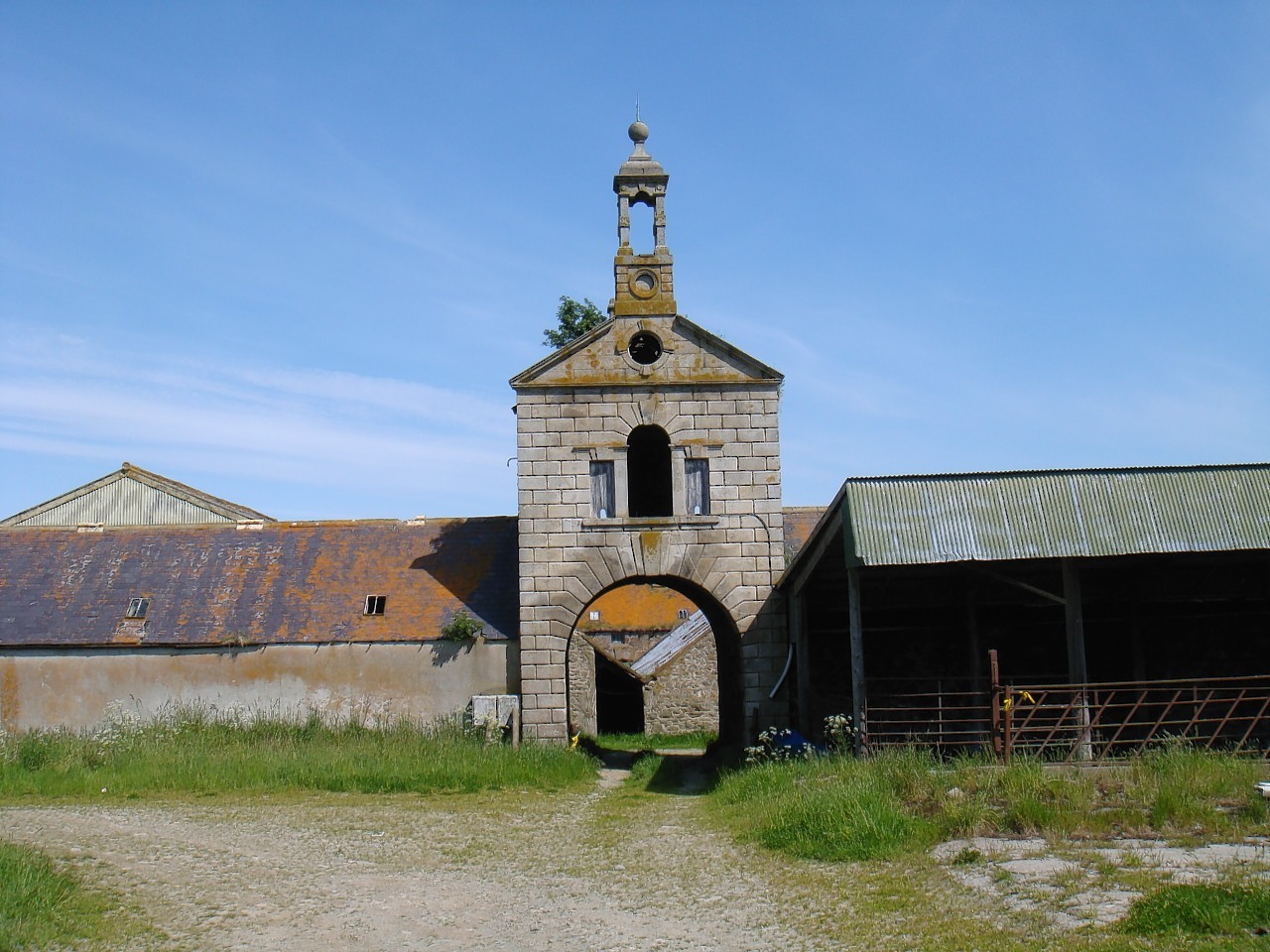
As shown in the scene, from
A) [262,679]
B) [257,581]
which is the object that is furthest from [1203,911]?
[257,581]

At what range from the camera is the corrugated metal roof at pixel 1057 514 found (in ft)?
46.6

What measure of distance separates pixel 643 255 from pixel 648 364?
188cm

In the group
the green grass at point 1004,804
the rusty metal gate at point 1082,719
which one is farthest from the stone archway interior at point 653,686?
the green grass at point 1004,804

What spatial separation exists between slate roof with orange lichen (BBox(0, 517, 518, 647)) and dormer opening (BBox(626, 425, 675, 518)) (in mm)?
2471

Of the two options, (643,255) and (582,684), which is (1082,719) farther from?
(582,684)

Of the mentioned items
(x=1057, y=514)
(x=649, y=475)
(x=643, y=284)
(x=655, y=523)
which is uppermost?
(x=643, y=284)

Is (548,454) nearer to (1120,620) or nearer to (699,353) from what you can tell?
(699,353)

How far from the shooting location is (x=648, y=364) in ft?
67.9

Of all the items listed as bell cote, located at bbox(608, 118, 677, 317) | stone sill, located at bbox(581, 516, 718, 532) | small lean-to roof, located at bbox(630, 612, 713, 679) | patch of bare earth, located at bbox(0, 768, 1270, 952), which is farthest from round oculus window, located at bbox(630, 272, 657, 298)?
small lean-to roof, located at bbox(630, 612, 713, 679)

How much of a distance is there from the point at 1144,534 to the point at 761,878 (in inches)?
267

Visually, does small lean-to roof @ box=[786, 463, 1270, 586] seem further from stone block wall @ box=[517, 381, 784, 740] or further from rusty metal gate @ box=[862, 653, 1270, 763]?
stone block wall @ box=[517, 381, 784, 740]

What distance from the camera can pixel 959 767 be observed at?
486 inches

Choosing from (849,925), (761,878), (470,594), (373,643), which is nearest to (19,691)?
(373,643)

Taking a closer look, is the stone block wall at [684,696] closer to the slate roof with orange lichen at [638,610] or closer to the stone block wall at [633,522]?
the slate roof with orange lichen at [638,610]
